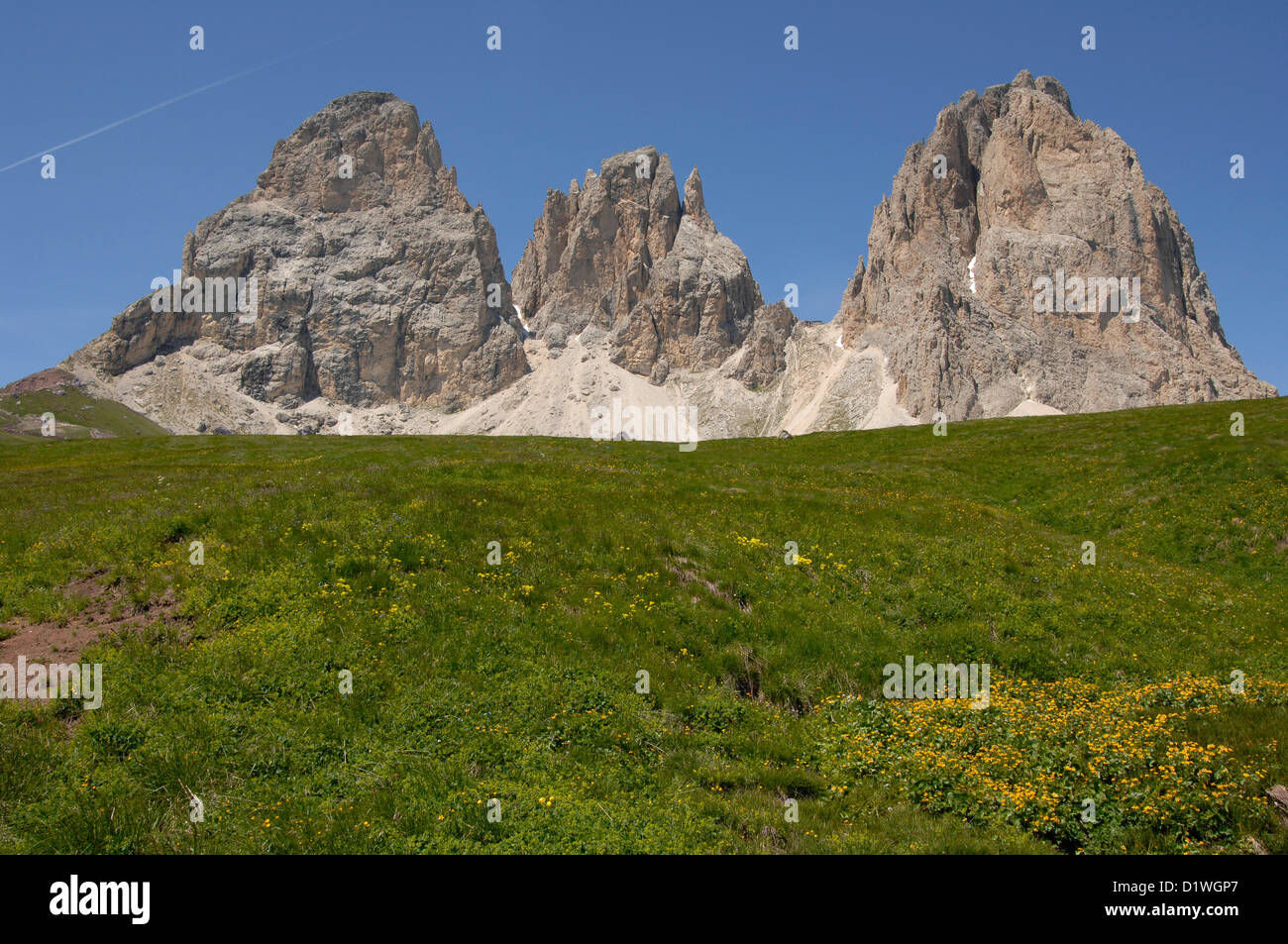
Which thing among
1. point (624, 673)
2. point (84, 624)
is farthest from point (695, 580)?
point (84, 624)

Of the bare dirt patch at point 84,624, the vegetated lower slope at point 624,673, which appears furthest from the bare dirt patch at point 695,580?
the bare dirt patch at point 84,624

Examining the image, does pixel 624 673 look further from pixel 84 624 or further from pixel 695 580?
pixel 84 624

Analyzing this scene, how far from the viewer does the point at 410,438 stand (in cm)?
5753

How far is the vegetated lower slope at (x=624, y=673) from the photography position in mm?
9734

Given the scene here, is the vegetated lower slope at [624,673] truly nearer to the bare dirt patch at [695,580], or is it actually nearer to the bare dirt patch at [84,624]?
the bare dirt patch at [695,580]

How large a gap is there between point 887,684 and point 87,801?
13.9 meters

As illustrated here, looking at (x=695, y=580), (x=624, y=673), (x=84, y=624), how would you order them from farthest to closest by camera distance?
(x=695, y=580)
(x=84, y=624)
(x=624, y=673)

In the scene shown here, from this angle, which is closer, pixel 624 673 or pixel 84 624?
pixel 624 673

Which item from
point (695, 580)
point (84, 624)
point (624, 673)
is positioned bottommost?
point (624, 673)

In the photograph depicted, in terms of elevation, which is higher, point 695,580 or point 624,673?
point 695,580

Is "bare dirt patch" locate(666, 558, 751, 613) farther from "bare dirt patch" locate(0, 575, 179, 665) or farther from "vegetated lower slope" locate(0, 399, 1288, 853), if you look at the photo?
"bare dirt patch" locate(0, 575, 179, 665)

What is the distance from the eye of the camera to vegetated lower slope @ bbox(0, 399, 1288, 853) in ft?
31.9

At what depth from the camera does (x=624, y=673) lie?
14.0 metres

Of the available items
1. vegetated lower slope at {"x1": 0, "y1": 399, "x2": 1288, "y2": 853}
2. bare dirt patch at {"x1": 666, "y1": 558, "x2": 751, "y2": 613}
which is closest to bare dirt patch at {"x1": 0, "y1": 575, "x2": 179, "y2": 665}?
vegetated lower slope at {"x1": 0, "y1": 399, "x2": 1288, "y2": 853}
